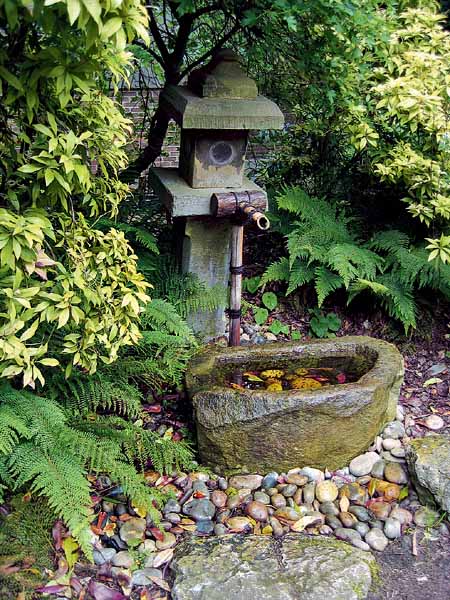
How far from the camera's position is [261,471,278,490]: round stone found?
3.16 metres

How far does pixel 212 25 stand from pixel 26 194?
2.54 metres

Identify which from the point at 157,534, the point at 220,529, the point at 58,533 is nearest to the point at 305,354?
the point at 220,529

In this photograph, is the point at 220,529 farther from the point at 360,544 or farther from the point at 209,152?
the point at 209,152

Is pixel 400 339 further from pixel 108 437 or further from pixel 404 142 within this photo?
pixel 108 437

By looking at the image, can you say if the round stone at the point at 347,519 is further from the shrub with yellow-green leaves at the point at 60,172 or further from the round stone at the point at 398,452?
the shrub with yellow-green leaves at the point at 60,172

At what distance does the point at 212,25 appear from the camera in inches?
185

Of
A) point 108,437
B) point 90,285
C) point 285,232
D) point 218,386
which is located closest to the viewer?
point 90,285

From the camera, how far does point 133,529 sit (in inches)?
112

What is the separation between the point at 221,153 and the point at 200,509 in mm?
1764

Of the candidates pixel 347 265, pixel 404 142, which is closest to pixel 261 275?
pixel 347 265

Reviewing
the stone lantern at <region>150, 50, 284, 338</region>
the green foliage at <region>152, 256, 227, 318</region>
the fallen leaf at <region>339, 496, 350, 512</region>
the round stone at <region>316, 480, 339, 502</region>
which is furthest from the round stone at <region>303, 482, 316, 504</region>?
the stone lantern at <region>150, 50, 284, 338</region>

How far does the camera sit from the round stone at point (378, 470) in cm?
328

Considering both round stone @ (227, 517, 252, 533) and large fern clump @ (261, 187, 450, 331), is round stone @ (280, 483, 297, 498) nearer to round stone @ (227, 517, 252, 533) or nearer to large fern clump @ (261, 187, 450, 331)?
round stone @ (227, 517, 252, 533)

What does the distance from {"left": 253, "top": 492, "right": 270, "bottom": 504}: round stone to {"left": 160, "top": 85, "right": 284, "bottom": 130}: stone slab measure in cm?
173
